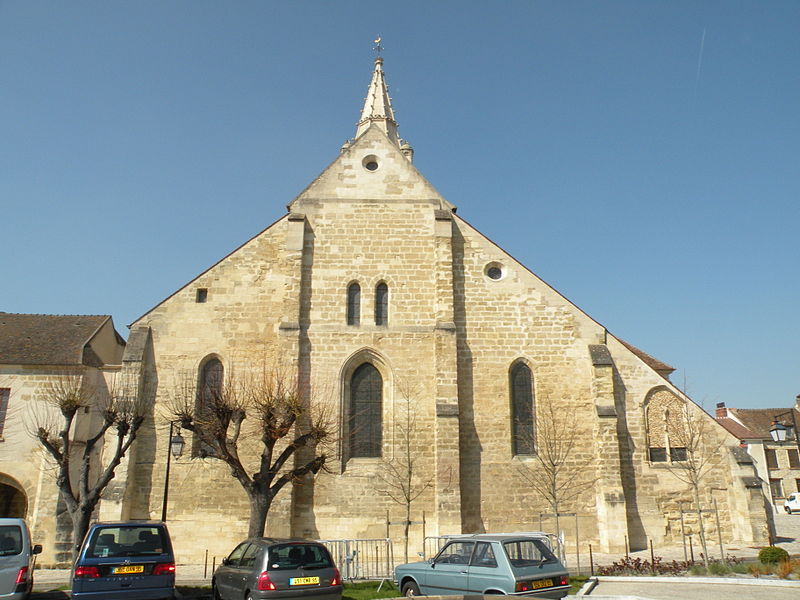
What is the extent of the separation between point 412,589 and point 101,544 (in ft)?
17.1

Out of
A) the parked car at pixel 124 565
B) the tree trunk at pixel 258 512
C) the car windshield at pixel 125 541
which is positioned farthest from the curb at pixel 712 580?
the car windshield at pixel 125 541

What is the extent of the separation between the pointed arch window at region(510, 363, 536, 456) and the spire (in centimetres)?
1921

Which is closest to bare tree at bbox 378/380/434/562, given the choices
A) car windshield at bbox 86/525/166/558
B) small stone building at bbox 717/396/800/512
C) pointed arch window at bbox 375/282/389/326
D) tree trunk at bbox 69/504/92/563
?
pointed arch window at bbox 375/282/389/326

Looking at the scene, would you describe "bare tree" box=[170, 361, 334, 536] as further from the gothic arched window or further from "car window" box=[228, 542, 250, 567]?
the gothic arched window

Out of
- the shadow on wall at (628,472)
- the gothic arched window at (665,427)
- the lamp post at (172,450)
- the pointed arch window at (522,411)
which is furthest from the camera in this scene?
the pointed arch window at (522,411)

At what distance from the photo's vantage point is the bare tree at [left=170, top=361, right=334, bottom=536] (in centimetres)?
1465

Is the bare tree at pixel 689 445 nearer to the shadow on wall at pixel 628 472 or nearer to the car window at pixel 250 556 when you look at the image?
the shadow on wall at pixel 628 472

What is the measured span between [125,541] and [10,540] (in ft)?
5.47

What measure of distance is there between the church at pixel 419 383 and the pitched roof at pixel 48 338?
9.97ft

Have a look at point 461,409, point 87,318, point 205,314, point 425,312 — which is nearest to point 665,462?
point 461,409

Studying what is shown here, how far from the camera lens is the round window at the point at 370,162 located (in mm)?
21938

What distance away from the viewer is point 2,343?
20938mm

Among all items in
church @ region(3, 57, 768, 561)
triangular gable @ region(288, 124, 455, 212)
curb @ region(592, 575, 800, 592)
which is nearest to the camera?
curb @ region(592, 575, 800, 592)

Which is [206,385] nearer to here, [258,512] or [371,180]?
[258,512]
